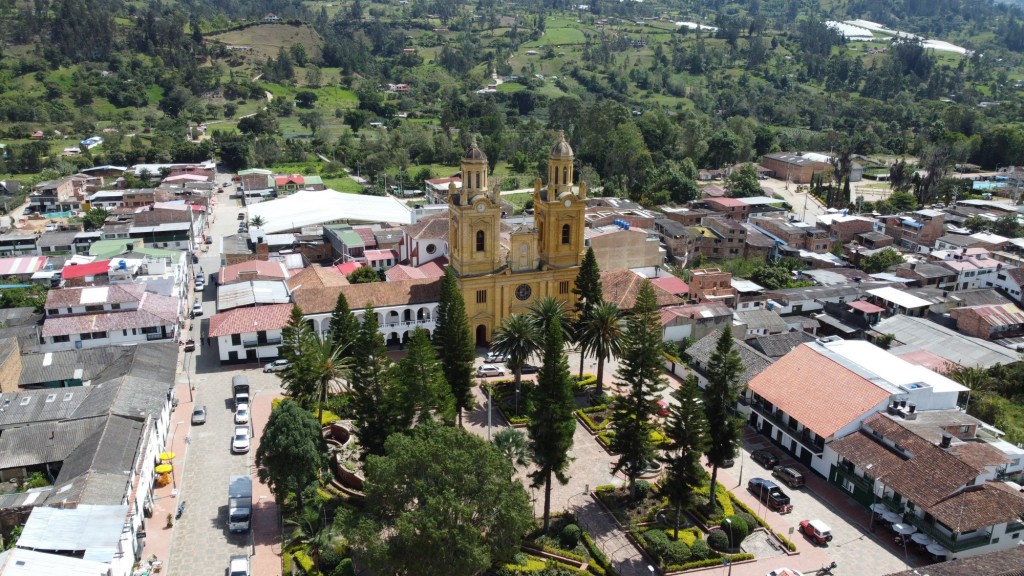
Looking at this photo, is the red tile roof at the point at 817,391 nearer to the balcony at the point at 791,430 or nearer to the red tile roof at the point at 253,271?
the balcony at the point at 791,430

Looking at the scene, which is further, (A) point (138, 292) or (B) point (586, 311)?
(A) point (138, 292)

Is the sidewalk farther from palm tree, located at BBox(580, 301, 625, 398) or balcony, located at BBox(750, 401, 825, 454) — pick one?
balcony, located at BBox(750, 401, 825, 454)

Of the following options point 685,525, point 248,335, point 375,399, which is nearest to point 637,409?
point 685,525

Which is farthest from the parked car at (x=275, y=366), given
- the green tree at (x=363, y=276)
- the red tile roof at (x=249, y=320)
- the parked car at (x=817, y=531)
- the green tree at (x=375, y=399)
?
the parked car at (x=817, y=531)

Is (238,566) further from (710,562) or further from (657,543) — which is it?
(710,562)

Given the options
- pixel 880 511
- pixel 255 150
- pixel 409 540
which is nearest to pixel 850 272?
pixel 880 511

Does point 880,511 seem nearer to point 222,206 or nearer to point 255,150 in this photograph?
point 222,206

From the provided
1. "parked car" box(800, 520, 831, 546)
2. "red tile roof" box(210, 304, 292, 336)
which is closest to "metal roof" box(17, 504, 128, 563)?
"red tile roof" box(210, 304, 292, 336)
